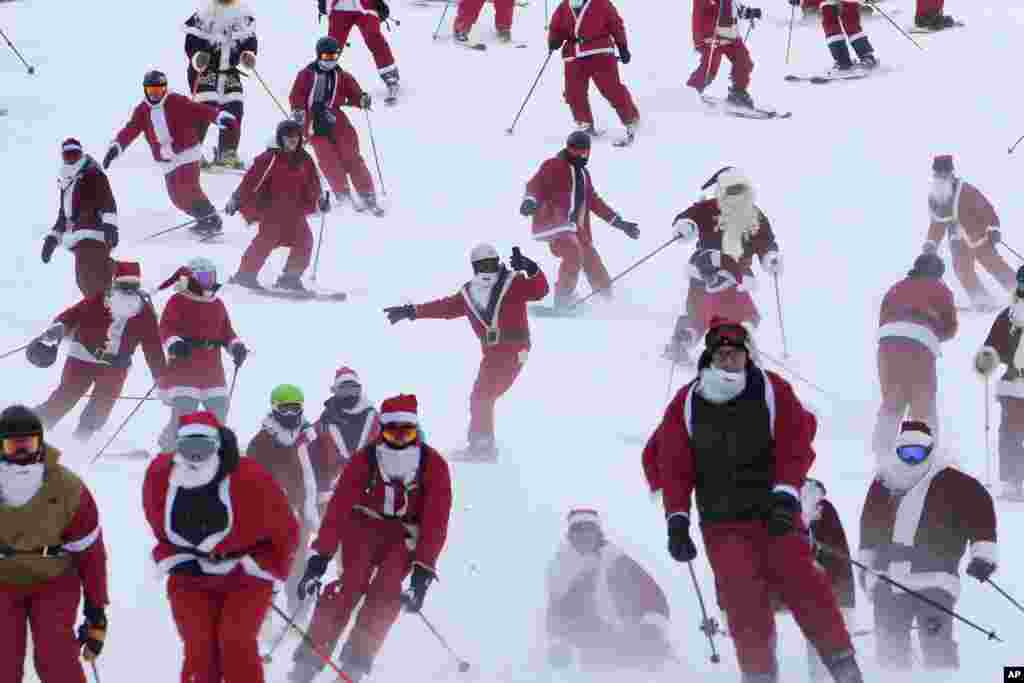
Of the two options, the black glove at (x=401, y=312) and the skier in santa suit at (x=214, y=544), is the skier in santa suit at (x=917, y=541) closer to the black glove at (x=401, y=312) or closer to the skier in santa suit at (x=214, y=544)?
the skier in santa suit at (x=214, y=544)

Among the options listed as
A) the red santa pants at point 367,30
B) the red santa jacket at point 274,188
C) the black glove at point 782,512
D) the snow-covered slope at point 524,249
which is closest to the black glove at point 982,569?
the snow-covered slope at point 524,249

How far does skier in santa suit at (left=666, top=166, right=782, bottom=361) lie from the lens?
12.1 m

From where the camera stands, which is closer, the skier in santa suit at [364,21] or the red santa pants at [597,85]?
the red santa pants at [597,85]

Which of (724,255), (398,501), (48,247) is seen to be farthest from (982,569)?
(48,247)

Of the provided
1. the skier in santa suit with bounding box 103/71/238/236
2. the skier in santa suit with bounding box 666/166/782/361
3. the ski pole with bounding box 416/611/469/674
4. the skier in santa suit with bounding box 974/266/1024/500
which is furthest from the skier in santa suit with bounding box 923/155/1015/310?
the ski pole with bounding box 416/611/469/674

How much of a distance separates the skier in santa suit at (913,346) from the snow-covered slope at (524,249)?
14.2 inches

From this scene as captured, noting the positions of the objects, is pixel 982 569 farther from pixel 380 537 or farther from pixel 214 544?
pixel 214 544

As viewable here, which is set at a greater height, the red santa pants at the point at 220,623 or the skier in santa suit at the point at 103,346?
the red santa pants at the point at 220,623

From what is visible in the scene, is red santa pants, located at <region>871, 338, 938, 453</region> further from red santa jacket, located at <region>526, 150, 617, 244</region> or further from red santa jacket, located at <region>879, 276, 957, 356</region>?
red santa jacket, located at <region>526, 150, 617, 244</region>

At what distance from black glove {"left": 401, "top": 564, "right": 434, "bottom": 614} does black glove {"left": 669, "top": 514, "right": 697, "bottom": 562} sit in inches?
50.5

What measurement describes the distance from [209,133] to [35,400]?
20.4ft

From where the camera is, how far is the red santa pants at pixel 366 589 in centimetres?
789

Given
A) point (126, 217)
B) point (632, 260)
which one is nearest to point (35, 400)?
point (126, 217)

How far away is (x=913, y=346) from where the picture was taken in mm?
10969
